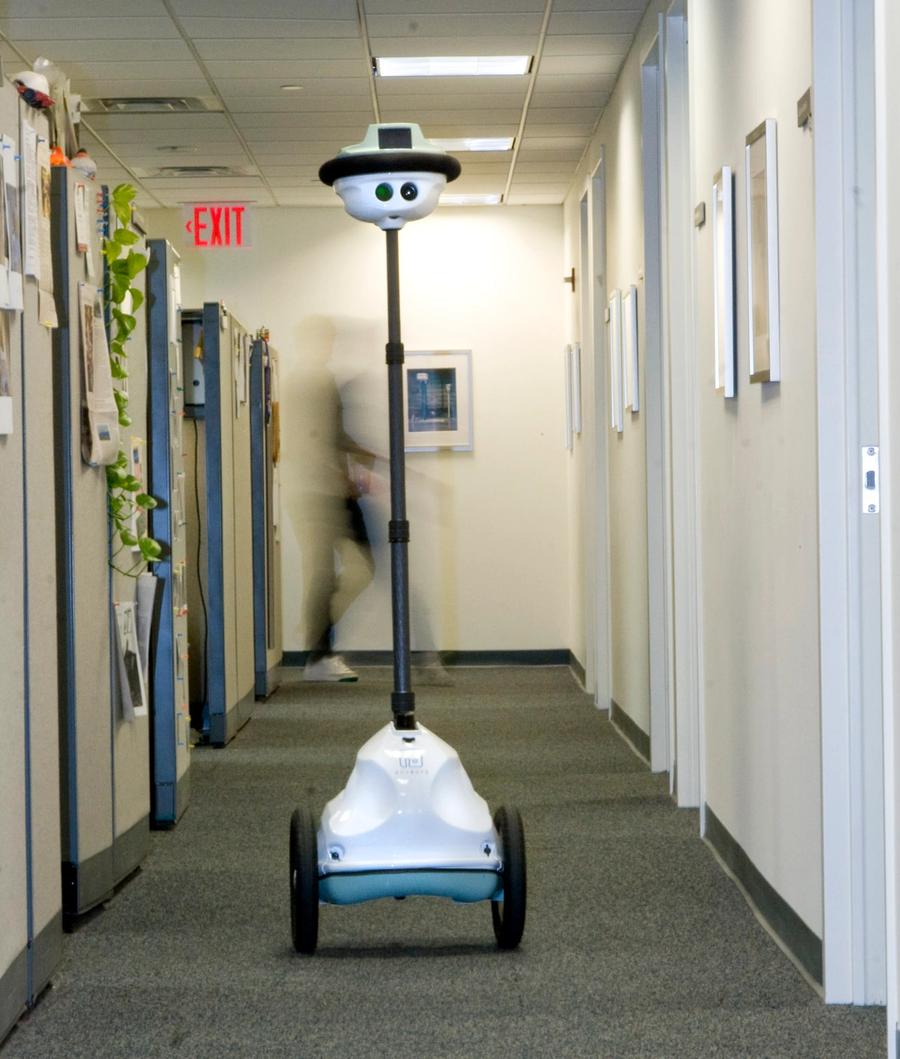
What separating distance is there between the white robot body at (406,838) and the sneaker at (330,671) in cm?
524

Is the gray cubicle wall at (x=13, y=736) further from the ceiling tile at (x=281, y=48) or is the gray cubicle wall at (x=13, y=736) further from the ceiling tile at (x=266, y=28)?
the ceiling tile at (x=281, y=48)

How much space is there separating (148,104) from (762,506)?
4248 millimetres

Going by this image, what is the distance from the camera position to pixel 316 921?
3012 millimetres

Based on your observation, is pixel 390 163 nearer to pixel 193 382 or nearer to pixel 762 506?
pixel 762 506

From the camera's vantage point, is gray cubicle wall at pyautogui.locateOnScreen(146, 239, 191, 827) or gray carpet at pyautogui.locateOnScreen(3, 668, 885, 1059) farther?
gray cubicle wall at pyautogui.locateOnScreen(146, 239, 191, 827)

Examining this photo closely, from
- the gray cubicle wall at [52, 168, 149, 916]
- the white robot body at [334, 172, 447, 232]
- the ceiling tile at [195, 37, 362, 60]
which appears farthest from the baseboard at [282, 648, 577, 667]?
the white robot body at [334, 172, 447, 232]

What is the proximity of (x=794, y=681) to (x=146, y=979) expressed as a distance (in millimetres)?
1477

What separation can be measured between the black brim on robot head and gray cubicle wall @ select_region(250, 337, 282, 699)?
4.14 m

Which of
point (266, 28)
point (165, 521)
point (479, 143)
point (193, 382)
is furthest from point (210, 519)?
point (479, 143)

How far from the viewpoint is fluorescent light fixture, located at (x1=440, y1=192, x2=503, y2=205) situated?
28.5ft

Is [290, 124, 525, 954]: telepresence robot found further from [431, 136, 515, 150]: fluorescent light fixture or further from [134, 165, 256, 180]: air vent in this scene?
[134, 165, 256, 180]: air vent

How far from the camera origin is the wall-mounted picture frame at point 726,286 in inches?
140

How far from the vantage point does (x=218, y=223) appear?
8836 mm

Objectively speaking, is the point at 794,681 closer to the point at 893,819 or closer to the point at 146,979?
the point at 893,819
